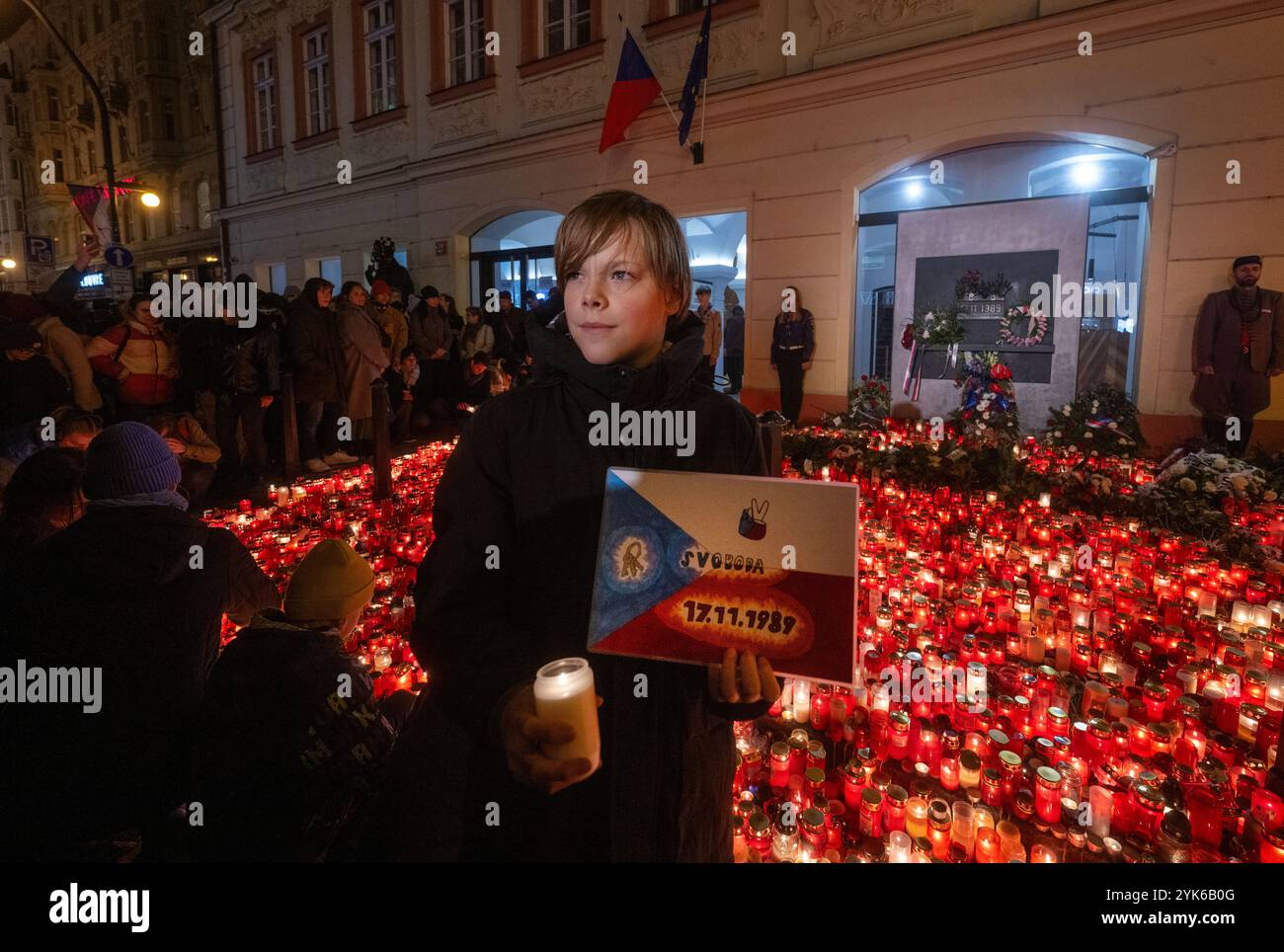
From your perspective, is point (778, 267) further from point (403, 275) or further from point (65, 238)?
point (65, 238)

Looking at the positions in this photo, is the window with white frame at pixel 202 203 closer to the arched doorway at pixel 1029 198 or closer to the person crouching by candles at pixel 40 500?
the arched doorway at pixel 1029 198

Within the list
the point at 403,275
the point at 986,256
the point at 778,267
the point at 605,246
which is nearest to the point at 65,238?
the point at 403,275

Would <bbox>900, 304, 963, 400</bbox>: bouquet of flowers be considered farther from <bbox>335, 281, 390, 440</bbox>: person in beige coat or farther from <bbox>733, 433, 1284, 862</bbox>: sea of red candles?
<bbox>335, 281, 390, 440</bbox>: person in beige coat

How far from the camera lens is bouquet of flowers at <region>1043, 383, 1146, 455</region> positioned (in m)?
7.85

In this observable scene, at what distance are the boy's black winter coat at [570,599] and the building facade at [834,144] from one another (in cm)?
918

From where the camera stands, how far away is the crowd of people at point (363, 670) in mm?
1297

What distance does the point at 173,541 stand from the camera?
7.31ft

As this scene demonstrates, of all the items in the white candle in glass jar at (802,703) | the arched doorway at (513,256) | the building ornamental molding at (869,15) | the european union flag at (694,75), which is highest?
the building ornamental molding at (869,15)

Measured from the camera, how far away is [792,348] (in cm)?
1018

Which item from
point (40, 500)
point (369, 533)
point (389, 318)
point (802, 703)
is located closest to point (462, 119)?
point (389, 318)

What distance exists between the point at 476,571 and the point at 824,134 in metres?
10.4

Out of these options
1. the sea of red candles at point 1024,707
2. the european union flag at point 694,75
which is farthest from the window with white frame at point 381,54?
the sea of red candles at point 1024,707

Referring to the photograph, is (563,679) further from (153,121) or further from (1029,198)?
(153,121)

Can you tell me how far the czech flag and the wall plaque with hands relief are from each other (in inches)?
409
